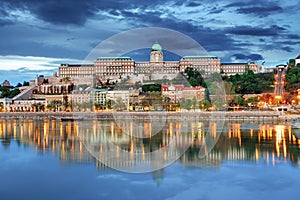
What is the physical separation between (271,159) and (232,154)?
134 cm

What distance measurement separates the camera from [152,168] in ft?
37.5

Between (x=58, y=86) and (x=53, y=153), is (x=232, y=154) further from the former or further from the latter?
(x=58, y=86)

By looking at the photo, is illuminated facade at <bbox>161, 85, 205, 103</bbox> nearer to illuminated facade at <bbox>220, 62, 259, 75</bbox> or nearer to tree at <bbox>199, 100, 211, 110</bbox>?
tree at <bbox>199, 100, 211, 110</bbox>

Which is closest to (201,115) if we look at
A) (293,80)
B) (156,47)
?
(293,80)

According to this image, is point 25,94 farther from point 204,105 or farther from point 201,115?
point 201,115

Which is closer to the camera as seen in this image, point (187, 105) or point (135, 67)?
point (187, 105)

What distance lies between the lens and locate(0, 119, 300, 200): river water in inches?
364

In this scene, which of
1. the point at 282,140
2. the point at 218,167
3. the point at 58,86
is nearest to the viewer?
the point at 218,167

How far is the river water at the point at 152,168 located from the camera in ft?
30.3

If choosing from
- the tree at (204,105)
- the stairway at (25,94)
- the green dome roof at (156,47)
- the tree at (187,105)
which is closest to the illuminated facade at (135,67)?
the green dome roof at (156,47)

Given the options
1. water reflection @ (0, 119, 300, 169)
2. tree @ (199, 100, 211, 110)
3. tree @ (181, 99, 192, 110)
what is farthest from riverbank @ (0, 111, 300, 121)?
water reflection @ (0, 119, 300, 169)

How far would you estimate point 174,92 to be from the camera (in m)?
45.1

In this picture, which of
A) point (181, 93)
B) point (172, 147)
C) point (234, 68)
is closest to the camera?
point (172, 147)

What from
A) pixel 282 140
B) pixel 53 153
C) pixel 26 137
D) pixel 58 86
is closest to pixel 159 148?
pixel 53 153
